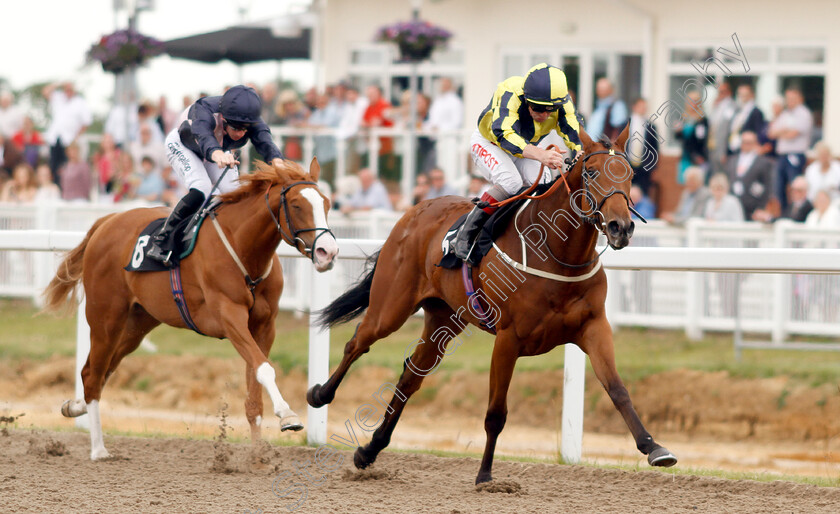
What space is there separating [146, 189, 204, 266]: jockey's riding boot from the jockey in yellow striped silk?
4.96ft

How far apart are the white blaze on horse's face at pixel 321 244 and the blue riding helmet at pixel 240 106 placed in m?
0.72

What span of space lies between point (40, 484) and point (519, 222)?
2.58m

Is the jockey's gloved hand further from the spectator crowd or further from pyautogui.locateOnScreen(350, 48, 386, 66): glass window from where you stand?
pyautogui.locateOnScreen(350, 48, 386, 66): glass window

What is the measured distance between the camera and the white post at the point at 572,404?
5770 millimetres

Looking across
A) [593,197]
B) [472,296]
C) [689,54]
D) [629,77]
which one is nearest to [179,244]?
[472,296]

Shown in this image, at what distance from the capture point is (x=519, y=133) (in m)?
5.42

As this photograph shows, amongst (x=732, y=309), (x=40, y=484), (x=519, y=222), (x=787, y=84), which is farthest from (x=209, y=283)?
(x=787, y=84)

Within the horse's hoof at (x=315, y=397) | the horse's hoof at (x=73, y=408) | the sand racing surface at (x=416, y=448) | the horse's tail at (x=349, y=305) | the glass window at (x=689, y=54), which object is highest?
the glass window at (x=689, y=54)

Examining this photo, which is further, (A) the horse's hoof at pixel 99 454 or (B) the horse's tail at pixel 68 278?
(B) the horse's tail at pixel 68 278

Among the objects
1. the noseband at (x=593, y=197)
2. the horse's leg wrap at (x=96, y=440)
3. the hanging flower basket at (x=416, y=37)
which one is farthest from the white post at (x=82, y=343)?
the hanging flower basket at (x=416, y=37)

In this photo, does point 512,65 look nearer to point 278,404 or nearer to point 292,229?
point 292,229

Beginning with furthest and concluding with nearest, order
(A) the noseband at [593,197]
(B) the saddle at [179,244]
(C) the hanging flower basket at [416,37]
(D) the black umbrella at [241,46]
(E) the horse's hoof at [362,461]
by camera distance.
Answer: (D) the black umbrella at [241,46] → (C) the hanging flower basket at [416,37] → (B) the saddle at [179,244] → (E) the horse's hoof at [362,461] → (A) the noseband at [593,197]

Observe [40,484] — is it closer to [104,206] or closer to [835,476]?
[835,476]

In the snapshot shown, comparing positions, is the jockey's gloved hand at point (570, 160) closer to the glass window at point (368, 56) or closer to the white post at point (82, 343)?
the white post at point (82, 343)
